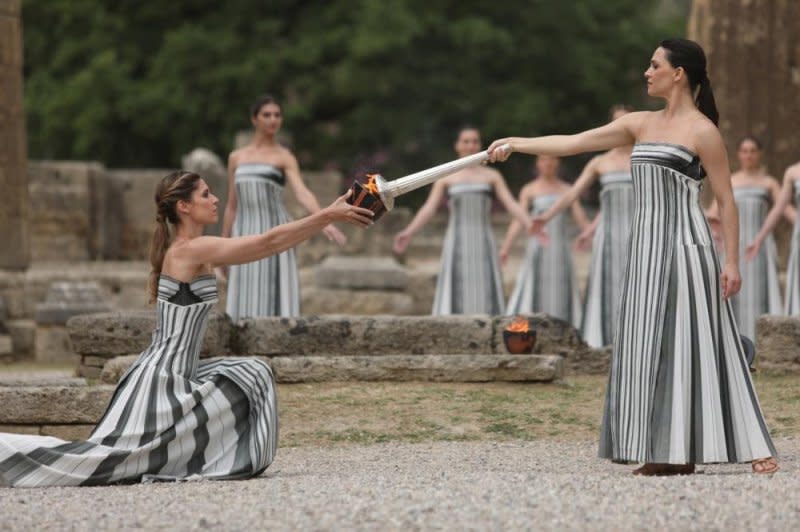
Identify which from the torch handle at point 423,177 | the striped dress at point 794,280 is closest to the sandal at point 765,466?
the torch handle at point 423,177

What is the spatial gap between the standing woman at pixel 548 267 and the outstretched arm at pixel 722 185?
7.00m

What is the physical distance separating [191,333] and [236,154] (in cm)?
426

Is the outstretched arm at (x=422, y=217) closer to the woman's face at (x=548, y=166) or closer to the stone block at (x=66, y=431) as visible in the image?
the woman's face at (x=548, y=166)

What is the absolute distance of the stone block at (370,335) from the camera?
1089 cm

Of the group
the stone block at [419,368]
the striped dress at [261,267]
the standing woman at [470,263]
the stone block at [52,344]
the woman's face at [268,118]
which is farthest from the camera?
the stone block at [52,344]

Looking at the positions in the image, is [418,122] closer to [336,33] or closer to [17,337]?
[336,33]

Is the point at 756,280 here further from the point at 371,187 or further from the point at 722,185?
the point at 371,187

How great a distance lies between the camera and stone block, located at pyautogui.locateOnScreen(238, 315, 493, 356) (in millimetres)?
10891

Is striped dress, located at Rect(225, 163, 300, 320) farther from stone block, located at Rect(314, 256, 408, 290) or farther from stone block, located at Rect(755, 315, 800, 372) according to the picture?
stone block, located at Rect(314, 256, 408, 290)

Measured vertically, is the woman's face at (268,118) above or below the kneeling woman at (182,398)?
above

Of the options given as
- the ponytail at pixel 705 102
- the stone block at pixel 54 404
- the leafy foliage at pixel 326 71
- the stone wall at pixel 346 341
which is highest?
the leafy foliage at pixel 326 71

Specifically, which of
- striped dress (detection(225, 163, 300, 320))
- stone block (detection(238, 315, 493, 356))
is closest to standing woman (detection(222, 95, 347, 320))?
striped dress (detection(225, 163, 300, 320))

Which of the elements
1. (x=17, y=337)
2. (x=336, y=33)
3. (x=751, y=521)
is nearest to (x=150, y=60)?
(x=336, y=33)

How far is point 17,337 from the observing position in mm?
16281
